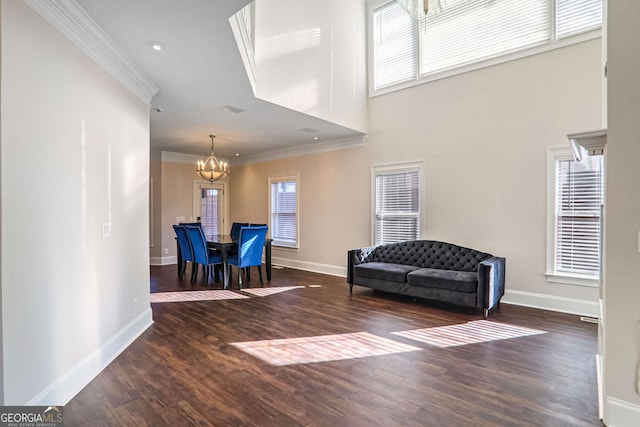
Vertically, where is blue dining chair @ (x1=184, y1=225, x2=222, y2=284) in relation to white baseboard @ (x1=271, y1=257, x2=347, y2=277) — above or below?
above

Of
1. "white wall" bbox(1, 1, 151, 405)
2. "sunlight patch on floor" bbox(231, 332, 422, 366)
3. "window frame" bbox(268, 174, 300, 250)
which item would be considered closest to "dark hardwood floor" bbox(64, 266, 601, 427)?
"sunlight patch on floor" bbox(231, 332, 422, 366)

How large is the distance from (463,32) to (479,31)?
241 millimetres

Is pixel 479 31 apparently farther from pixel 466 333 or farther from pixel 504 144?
pixel 466 333

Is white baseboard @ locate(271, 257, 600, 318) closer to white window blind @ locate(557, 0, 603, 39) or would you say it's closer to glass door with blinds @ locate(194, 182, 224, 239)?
white window blind @ locate(557, 0, 603, 39)

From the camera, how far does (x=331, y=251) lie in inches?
261

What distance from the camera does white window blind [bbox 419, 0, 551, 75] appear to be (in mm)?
4422

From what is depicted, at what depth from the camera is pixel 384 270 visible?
15.9ft

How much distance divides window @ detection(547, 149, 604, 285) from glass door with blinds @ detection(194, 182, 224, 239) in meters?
7.21

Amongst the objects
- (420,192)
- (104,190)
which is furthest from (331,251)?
(104,190)

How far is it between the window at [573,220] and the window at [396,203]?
1.82 meters

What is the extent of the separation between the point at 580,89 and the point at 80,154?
17.3 ft

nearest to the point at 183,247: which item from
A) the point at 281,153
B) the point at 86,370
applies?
the point at 281,153

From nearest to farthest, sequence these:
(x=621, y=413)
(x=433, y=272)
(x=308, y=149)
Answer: (x=621, y=413)
(x=433, y=272)
(x=308, y=149)

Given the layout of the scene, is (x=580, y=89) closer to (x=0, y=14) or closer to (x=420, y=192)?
(x=420, y=192)
